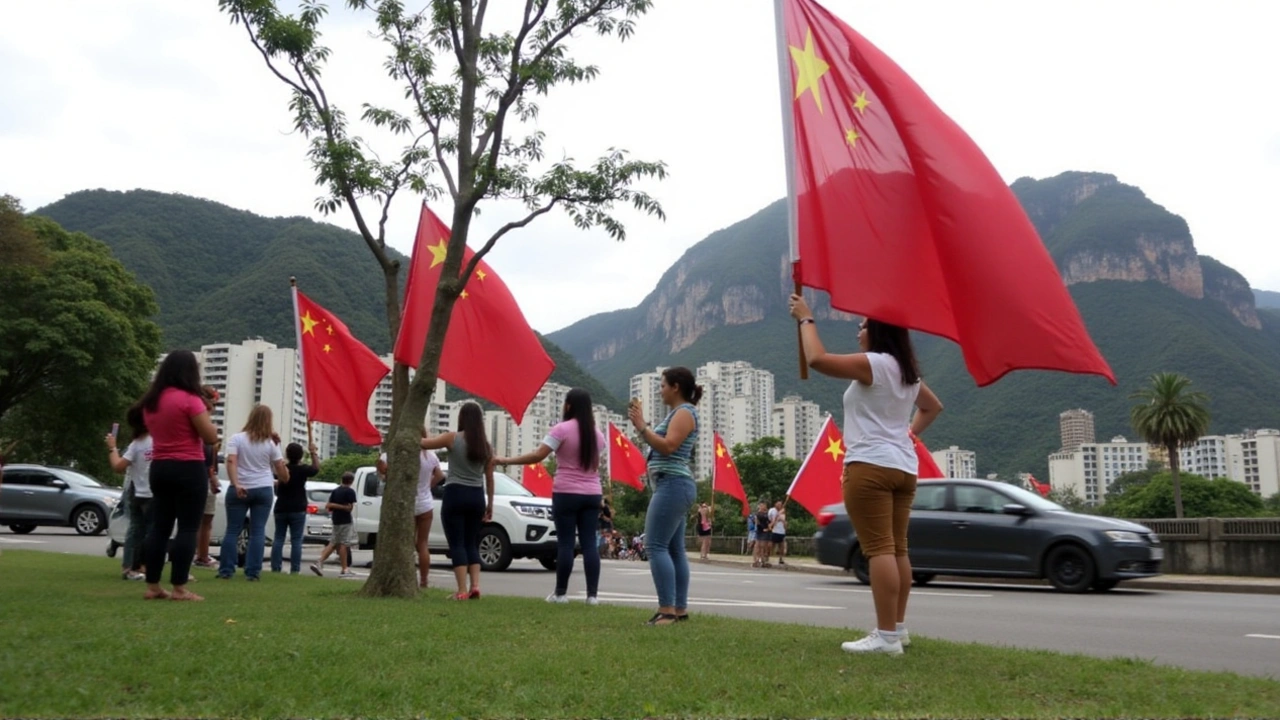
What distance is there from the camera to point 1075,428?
12888 cm

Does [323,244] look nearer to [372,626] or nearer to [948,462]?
[948,462]

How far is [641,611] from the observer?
846 centimetres

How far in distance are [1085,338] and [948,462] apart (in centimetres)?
12067

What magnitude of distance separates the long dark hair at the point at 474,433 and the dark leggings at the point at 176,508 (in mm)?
2354

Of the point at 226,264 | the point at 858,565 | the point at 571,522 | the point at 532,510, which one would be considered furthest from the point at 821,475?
the point at 226,264

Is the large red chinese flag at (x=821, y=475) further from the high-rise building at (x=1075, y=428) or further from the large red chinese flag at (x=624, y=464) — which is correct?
the high-rise building at (x=1075, y=428)

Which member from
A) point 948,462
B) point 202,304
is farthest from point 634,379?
point 202,304

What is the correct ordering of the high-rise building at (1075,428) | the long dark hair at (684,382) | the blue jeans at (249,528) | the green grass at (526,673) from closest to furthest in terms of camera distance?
the green grass at (526,673) < the long dark hair at (684,382) < the blue jeans at (249,528) < the high-rise building at (1075,428)

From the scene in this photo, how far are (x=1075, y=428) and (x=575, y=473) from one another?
430 feet

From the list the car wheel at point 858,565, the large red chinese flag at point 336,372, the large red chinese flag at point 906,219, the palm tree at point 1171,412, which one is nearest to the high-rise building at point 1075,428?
the palm tree at point 1171,412

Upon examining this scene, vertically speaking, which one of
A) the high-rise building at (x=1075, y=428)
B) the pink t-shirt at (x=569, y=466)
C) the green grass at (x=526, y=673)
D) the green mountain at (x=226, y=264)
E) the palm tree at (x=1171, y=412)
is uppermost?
the green mountain at (x=226, y=264)

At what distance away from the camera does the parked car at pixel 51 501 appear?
26000mm

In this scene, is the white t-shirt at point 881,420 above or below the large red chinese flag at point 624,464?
below

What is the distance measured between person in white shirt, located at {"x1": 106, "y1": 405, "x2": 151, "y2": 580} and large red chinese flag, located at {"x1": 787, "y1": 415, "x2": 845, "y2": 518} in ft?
42.8
